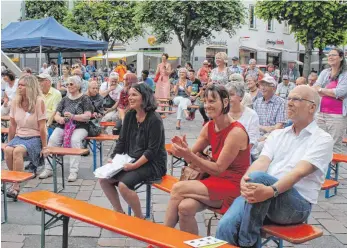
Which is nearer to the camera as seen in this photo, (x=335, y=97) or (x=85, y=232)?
(x=85, y=232)

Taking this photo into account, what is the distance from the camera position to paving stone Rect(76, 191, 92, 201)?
5.67 metres

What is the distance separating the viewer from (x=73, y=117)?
678cm

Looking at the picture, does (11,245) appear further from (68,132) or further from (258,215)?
(68,132)

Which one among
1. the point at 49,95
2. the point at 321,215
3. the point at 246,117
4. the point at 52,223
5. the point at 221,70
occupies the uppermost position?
the point at 221,70

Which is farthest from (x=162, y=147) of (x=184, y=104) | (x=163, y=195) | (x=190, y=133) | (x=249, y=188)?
(x=184, y=104)

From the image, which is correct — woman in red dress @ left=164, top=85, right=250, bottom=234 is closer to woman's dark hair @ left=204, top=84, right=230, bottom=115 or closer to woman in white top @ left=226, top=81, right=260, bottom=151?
woman's dark hair @ left=204, top=84, right=230, bottom=115

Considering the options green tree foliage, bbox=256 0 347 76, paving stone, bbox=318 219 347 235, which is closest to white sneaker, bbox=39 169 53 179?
paving stone, bbox=318 219 347 235

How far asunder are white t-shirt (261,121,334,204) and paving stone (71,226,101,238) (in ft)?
6.18

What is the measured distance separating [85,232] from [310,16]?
83.6 ft

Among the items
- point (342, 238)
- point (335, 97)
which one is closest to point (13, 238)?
point (342, 238)

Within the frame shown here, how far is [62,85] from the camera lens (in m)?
12.4

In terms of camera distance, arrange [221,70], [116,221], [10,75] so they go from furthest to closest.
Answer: [221,70] < [10,75] < [116,221]

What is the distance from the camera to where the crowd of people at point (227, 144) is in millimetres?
3146

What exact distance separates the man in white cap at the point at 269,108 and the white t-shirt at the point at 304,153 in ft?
8.32
